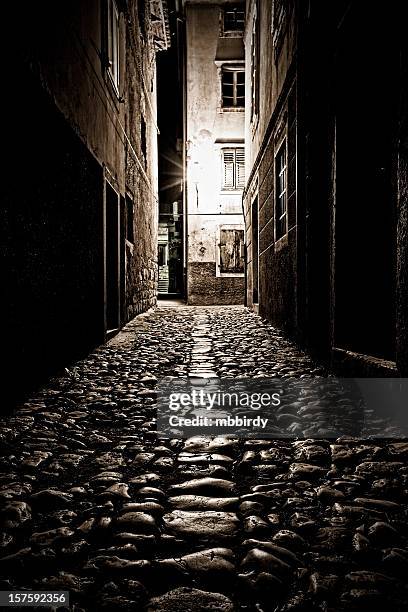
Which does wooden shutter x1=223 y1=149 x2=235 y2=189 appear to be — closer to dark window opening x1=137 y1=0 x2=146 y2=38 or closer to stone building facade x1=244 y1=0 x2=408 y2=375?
dark window opening x1=137 y1=0 x2=146 y2=38

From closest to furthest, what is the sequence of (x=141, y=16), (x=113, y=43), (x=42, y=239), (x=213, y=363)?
(x=42, y=239) < (x=213, y=363) < (x=113, y=43) < (x=141, y=16)

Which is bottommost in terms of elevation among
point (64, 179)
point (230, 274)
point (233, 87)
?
point (230, 274)

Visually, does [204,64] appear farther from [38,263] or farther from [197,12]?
[38,263]

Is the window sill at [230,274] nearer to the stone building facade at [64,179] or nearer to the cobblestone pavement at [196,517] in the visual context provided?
the stone building facade at [64,179]

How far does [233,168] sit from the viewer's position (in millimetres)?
18406

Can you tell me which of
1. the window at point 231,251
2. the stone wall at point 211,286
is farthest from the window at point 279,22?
the stone wall at point 211,286

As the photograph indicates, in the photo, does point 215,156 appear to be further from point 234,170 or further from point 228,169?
point 234,170

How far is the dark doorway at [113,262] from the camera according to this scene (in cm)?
758

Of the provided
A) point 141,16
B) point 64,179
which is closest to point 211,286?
point 141,16

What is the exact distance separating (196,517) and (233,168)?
58.4 feet

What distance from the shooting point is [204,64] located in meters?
18.3

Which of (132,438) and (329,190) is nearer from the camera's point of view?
(132,438)

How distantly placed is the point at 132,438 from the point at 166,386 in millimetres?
1196

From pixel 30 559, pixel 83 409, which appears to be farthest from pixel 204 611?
pixel 83 409
